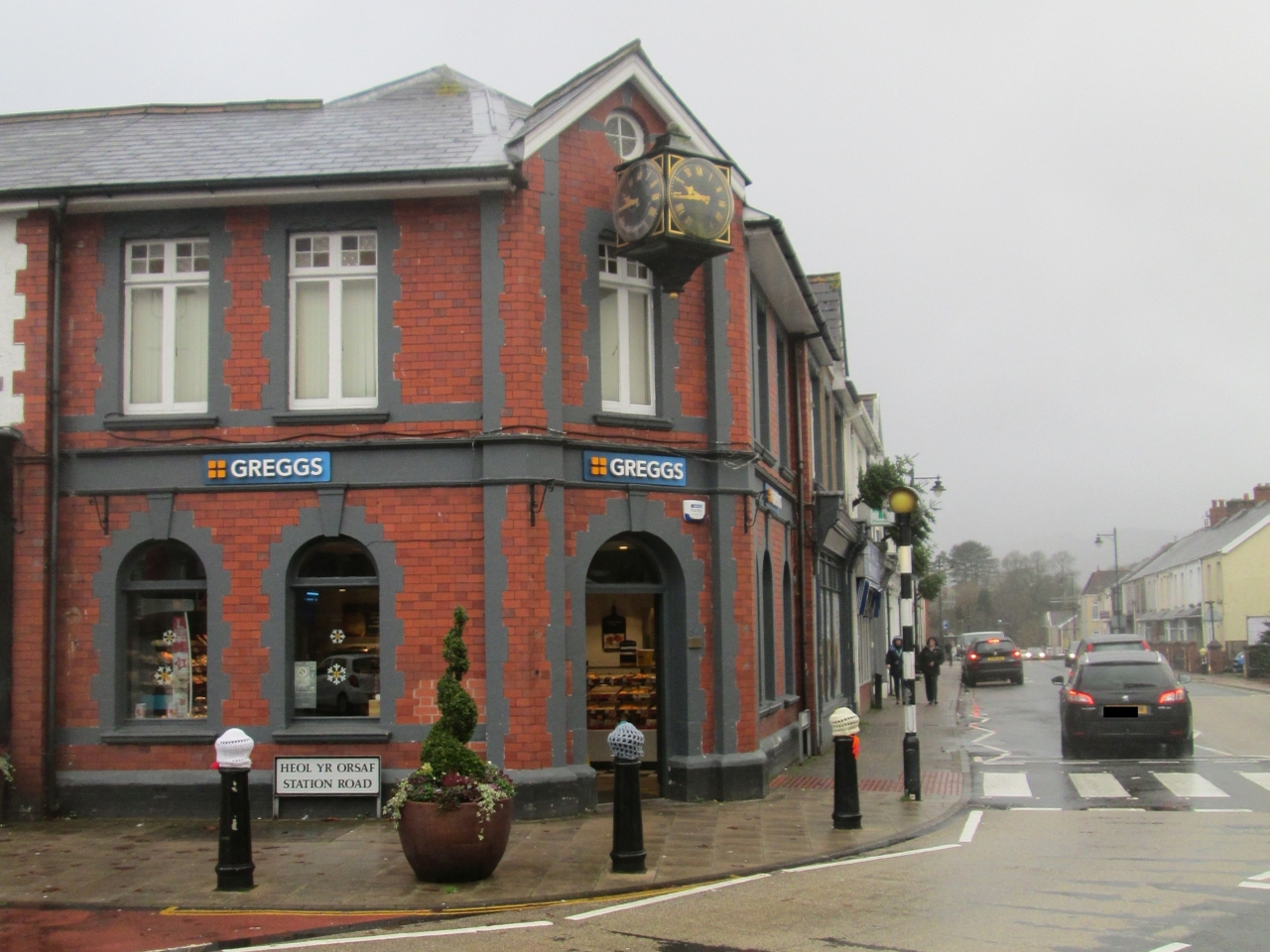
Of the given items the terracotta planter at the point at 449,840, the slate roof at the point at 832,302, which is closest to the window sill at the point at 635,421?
the terracotta planter at the point at 449,840

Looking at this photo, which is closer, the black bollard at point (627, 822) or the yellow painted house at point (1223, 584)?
the black bollard at point (627, 822)

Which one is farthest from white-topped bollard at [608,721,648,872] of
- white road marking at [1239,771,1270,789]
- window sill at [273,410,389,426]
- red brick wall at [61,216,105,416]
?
white road marking at [1239,771,1270,789]

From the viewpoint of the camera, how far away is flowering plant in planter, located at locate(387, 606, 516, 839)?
9.73m

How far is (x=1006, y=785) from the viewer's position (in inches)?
629

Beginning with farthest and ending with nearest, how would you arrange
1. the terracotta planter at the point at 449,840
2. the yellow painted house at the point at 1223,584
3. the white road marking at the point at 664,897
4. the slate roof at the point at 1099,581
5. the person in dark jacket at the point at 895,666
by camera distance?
the slate roof at the point at 1099,581, the yellow painted house at the point at 1223,584, the person in dark jacket at the point at 895,666, the terracotta planter at the point at 449,840, the white road marking at the point at 664,897

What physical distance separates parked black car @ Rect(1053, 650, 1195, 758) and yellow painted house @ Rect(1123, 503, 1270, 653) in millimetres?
39163

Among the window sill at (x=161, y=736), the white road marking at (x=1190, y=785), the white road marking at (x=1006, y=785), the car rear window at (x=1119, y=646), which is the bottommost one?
the white road marking at (x=1006, y=785)

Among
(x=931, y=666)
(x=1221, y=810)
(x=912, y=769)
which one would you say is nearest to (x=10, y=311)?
A: (x=912, y=769)

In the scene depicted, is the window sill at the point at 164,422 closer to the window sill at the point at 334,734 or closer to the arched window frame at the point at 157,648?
the arched window frame at the point at 157,648

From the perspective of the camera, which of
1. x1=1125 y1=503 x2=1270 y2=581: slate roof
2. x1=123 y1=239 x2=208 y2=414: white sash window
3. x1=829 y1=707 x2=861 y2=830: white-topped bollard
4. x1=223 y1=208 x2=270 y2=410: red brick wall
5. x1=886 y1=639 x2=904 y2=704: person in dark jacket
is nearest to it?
x1=829 y1=707 x2=861 y2=830: white-topped bollard

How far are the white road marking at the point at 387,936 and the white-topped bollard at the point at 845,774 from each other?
15.0 ft

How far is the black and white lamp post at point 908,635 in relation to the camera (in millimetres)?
14180

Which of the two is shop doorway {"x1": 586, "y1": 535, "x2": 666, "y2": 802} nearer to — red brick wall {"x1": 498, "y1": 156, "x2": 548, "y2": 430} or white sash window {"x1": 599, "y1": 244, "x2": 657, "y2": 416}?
white sash window {"x1": 599, "y1": 244, "x2": 657, "y2": 416}

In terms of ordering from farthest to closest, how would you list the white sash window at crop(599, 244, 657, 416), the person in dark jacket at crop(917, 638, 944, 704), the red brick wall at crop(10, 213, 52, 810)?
1. the person in dark jacket at crop(917, 638, 944, 704)
2. the white sash window at crop(599, 244, 657, 416)
3. the red brick wall at crop(10, 213, 52, 810)
